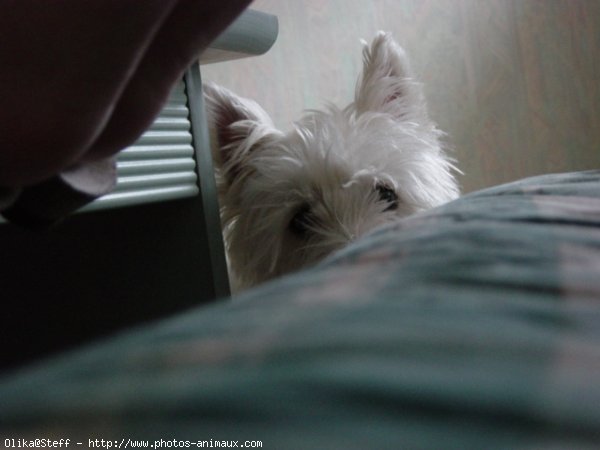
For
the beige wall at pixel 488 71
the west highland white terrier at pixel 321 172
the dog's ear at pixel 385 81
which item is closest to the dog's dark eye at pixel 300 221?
the west highland white terrier at pixel 321 172

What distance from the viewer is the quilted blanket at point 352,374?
12 cm

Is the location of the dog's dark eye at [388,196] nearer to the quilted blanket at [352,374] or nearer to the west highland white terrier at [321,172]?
the west highland white terrier at [321,172]

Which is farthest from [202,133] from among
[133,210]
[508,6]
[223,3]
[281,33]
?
[508,6]

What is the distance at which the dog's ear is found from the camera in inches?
51.4

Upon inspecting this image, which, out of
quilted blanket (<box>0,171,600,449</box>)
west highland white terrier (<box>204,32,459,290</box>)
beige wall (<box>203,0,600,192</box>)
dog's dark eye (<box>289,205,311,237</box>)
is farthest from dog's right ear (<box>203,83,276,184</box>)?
quilted blanket (<box>0,171,600,449</box>)

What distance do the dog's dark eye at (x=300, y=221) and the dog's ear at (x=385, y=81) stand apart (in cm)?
23

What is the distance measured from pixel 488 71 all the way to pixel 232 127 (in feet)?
3.26

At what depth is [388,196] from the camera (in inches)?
48.5

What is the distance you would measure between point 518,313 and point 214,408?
8 cm

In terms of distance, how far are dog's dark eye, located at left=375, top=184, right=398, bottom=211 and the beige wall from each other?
701 mm

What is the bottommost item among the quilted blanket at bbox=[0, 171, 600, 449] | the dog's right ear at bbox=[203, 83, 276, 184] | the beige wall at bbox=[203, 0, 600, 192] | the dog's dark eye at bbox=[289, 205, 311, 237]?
the quilted blanket at bbox=[0, 171, 600, 449]

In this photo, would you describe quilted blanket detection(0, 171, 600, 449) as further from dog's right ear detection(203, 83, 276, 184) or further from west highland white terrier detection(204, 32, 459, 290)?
dog's right ear detection(203, 83, 276, 184)

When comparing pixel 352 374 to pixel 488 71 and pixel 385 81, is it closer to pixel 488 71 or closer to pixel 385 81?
pixel 385 81

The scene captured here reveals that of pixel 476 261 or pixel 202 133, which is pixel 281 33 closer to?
pixel 202 133
